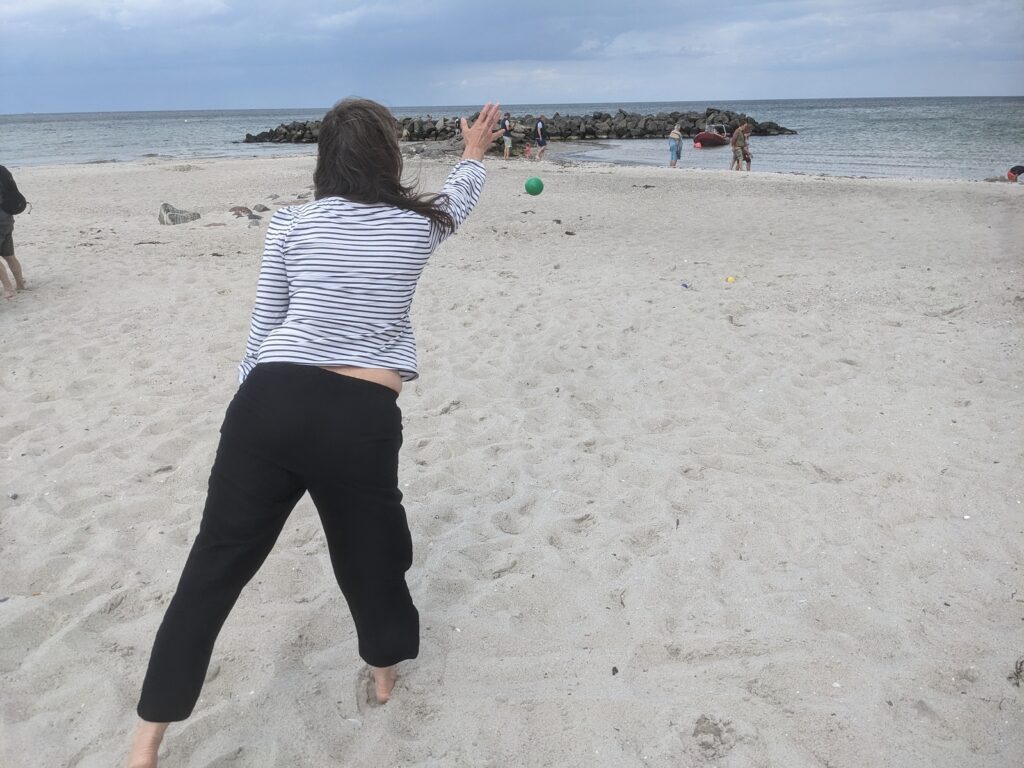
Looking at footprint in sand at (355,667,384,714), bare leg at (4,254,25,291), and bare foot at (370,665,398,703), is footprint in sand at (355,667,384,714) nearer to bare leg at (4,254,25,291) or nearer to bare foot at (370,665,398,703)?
bare foot at (370,665,398,703)

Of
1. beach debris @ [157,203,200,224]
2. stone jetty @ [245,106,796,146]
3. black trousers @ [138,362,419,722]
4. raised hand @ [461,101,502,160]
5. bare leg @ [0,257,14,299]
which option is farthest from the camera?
stone jetty @ [245,106,796,146]

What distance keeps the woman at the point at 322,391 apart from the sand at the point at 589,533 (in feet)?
1.74

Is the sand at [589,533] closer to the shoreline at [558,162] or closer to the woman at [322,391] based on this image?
the woman at [322,391]

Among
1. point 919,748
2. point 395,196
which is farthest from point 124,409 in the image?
point 919,748

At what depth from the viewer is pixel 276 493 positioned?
2.01 metres

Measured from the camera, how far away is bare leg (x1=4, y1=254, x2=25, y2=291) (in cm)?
732

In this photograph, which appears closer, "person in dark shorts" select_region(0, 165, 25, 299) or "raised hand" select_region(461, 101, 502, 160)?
"raised hand" select_region(461, 101, 502, 160)

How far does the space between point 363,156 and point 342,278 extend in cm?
33

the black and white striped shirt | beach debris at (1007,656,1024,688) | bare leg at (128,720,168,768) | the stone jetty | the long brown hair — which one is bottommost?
beach debris at (1007,656,1024,688)

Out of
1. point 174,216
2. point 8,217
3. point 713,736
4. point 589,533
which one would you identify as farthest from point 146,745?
point 174,216

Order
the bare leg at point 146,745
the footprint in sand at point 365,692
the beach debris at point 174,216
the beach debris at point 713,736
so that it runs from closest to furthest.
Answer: the bare leg at point 146,745
the beach debris at point 713,736
the footprint in sand at point 365,692
the beach debris at point 174,216

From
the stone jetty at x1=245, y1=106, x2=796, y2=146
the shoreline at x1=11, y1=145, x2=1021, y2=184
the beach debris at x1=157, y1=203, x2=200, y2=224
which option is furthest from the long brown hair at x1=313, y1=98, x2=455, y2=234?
the stone jetty at x1=245, y1=106, x2=796, y2=146

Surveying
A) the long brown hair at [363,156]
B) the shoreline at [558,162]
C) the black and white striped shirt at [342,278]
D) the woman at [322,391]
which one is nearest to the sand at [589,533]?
the woman at [322,391]

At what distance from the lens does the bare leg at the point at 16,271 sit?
7.32 meters
